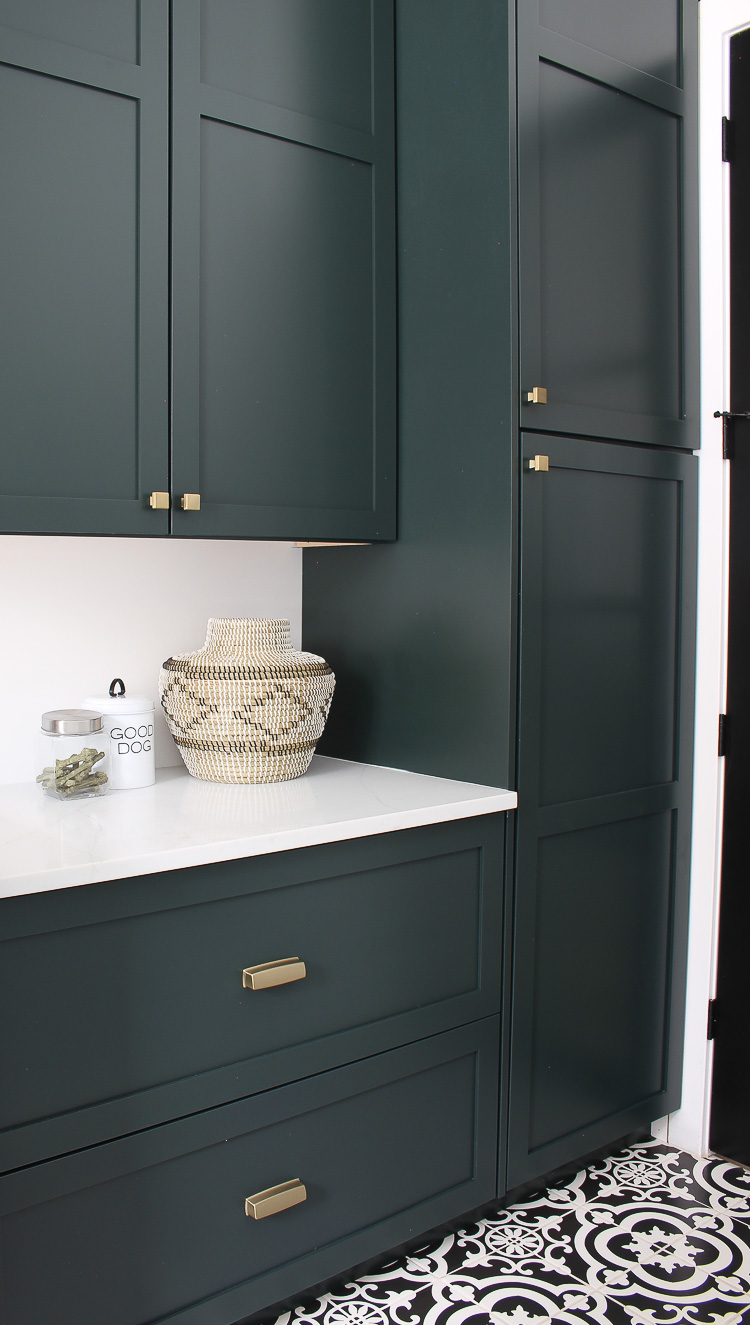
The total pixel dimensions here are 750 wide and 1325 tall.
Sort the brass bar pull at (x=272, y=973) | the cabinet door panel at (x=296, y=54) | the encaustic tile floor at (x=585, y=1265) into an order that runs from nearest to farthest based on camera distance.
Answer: the brass bar pull at (x=272, y=973) < the encaustic tile floor at (x=585, y=1265) < the cabinet door panel at (x=296, y=54)

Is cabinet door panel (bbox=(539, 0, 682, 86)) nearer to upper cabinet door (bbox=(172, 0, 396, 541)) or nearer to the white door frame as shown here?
the white door frame

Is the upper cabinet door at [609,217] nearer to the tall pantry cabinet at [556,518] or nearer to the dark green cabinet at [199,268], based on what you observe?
the tall pantry cabinet at [556,518]

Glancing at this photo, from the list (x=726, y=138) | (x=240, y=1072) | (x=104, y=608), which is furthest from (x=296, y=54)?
(x=240, y=1072)

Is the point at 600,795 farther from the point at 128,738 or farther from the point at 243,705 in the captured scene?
the point at 128,738

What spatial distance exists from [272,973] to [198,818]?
0.90ft

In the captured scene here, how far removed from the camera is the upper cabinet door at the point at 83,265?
1.61 metres

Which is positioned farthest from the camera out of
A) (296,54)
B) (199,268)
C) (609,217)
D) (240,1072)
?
(609,217)

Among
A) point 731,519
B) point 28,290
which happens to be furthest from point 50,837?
point 731,519

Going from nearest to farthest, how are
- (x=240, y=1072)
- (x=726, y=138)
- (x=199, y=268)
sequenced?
(x=240, y=1072)
(x=199, y=268)
(x=726, y=138)

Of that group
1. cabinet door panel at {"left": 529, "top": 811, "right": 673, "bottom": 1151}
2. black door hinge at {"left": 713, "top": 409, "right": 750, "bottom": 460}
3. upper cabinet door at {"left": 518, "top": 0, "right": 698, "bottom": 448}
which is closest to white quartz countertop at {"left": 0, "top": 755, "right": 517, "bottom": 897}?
cabinet door panel at {"left": 529, "top": 811, "right": 673, "bottom": 1151}

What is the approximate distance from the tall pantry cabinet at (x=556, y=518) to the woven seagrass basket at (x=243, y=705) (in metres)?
0.22

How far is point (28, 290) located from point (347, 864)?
1.04 metres

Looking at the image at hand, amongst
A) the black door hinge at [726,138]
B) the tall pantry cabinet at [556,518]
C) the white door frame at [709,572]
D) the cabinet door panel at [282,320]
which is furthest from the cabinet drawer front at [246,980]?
the black door hinge at [726,138]

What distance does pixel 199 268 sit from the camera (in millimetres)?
1803
